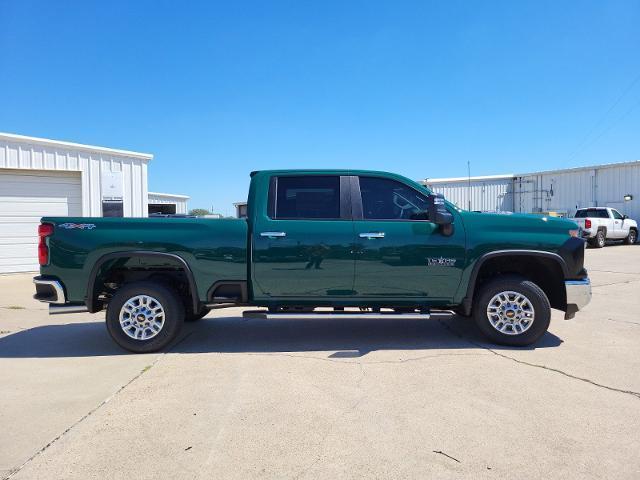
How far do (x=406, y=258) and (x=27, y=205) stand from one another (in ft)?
34.3

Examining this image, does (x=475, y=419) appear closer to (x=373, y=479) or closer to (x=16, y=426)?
(x=373, y=479)

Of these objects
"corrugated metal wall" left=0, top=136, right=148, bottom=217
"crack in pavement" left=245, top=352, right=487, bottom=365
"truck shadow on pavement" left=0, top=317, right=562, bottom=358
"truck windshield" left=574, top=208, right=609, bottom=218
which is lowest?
"crack in pavement" left=245, top=352, right=487, bottom=365

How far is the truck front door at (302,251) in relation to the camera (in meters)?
4.71

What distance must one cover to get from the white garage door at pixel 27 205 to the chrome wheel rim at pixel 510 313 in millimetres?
10755

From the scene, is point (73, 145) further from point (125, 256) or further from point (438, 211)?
point (438, 211)

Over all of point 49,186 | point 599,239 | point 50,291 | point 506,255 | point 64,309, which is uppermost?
point 49,186

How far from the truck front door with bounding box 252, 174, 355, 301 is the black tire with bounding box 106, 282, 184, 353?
92 centimetres

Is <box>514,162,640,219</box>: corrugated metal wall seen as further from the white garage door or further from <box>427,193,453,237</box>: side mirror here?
the white garage door

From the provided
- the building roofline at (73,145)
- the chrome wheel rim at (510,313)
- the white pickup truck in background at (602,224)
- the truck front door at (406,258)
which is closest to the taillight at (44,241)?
the truck front door at (406,258)

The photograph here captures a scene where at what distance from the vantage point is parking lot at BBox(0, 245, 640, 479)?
2600mm

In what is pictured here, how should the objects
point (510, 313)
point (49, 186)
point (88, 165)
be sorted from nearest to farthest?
1. point (510, 313)
2. point (49, 186)
3. point (88, 165)

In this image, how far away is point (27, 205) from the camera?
1103 cm

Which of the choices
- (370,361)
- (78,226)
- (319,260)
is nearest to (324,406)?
(370,361)

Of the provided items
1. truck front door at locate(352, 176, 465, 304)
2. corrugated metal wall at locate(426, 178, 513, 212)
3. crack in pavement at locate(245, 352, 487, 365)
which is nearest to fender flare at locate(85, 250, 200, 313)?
crack in pavement at locate(245, 352, 487, 365)
